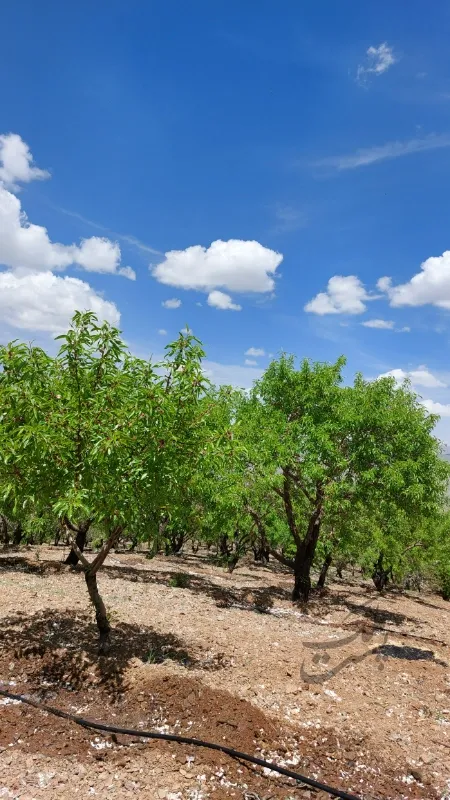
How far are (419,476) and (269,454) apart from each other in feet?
20.5

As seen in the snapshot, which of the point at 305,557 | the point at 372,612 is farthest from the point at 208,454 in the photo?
the point at 372,612

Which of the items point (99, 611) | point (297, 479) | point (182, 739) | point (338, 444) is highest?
point (338, 444)

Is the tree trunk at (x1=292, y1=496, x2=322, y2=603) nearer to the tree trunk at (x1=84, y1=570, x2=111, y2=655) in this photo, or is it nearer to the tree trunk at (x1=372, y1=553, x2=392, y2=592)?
the tree trunk at (x1=84, y1=570, x2=111, y2=655)

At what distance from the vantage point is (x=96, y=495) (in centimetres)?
825

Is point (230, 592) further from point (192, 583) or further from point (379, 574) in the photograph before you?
point (379, 574)

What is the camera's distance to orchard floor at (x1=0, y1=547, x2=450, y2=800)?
7070 mm

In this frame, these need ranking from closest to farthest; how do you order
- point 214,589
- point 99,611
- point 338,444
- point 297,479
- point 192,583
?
point 99,611 → point 338,444 → point 297,479 → point 214,589 → point 192,583

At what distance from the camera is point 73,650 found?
10.7 metres

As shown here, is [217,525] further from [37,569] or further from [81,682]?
[81,682]

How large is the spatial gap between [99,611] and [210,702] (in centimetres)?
359

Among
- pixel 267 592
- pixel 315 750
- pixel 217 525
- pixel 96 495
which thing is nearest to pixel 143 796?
pixel 315 750

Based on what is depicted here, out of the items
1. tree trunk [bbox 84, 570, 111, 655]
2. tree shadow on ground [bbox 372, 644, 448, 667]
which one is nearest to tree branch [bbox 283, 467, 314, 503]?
tree shadow on ground [bbox 372, 644, 448, 667]

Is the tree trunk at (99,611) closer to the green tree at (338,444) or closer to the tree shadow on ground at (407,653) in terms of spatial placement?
the green tree at (338,444)

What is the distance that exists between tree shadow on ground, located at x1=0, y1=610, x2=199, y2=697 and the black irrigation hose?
69cm
